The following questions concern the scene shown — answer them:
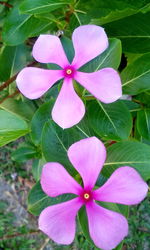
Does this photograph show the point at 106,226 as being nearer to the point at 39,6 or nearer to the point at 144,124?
the point at 144,124

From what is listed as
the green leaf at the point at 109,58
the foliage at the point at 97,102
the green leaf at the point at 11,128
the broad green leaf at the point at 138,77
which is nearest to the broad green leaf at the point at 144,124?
the foliage at the point at 97,102

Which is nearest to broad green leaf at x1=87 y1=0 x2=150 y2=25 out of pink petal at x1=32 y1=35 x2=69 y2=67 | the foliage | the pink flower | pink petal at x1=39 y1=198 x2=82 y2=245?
the foliage

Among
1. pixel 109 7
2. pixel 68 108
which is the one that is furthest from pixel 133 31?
pixel 68 108

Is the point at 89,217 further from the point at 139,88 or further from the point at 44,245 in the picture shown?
the point at 44,245

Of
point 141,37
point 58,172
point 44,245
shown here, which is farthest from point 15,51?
point 44,245

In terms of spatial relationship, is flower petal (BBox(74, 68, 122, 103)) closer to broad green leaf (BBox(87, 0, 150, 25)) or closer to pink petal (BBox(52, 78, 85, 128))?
pink petal (BBox(52, 78, 85, 128))

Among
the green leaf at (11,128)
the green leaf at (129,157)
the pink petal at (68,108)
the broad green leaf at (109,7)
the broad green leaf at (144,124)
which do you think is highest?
the broad green leaf at (109,7)

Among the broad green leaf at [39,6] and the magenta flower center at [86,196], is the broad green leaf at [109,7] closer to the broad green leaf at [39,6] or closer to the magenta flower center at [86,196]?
the broad green leaf at [39,6]
